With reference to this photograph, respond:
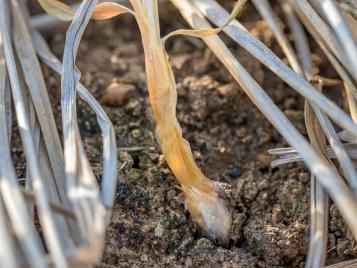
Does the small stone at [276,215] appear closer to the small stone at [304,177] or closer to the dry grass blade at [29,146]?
the small stone at [304,177]

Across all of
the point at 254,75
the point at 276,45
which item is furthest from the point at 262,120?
the point at 276,45

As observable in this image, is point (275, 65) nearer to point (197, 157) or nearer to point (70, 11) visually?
point (197, 157)

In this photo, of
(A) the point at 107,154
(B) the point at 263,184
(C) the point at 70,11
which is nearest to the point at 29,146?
(A) the point at 107,154

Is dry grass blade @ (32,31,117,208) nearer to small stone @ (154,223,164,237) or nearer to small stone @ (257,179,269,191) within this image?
small stone @ (154,223,164,237)

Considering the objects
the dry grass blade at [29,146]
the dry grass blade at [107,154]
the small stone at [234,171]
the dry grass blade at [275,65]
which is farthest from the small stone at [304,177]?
the dry grass blade at [29,146]

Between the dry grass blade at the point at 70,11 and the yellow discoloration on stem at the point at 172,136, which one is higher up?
Answer: the dry grass blade at the point at 70,11

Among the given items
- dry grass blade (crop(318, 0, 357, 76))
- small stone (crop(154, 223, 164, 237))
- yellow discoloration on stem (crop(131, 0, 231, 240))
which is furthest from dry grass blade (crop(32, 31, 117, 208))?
dry grass blade (crop(318, 0, 357, 76))

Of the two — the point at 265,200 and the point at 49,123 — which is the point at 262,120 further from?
the point at 49,123
